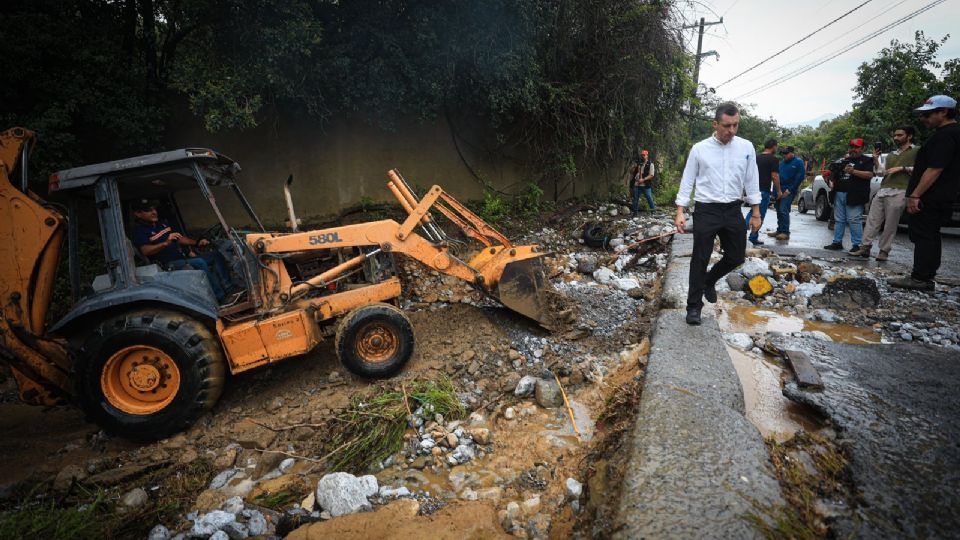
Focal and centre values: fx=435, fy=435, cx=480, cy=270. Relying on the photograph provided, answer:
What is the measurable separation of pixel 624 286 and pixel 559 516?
4001 mm

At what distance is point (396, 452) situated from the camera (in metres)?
2.84

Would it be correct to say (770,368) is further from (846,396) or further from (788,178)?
(788,178)

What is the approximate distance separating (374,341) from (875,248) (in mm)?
7613

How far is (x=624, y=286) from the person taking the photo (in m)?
5.75

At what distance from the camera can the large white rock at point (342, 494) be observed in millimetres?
2342

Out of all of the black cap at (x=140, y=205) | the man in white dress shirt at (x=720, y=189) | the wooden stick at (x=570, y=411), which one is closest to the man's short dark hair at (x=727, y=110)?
the man in white dress shirt at (x=720, y=189)

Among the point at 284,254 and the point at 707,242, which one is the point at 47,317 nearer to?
the point at 284,254

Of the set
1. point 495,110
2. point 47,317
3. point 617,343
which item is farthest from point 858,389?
point 495,110

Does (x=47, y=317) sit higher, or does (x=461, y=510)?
(x=47, y=317)

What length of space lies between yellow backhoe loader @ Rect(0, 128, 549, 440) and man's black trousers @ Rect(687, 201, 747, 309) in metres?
2.48

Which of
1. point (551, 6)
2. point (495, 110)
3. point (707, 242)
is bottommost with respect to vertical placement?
point (707, 242)

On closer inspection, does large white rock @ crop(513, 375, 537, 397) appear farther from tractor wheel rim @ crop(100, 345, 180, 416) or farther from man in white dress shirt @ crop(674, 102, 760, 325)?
tractor wheel rim @ crop(100, 345, 180, 416)

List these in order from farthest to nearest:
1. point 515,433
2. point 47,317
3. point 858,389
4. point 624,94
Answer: point 624,94
point 47,317
point 515,433
point 858,389

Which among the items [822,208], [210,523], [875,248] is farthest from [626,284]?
[822,208]
